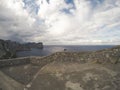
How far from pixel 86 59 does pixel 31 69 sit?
5137mm

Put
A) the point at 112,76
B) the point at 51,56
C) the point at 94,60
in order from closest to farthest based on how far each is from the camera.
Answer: the point at 112,76 < the point at 94,60 < the point at 51,56

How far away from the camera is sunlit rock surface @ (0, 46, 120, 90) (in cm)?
1032

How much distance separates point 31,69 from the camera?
13.9m

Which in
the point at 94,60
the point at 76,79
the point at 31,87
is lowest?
the point at 31,87

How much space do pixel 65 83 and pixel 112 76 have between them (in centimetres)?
331

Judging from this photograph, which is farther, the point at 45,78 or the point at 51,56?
the point at 51,56

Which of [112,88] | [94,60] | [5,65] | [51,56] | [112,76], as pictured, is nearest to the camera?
[112,88]

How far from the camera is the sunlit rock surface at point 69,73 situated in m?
10.3

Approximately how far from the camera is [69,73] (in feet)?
37.3

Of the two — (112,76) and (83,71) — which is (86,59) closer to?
(83,71)

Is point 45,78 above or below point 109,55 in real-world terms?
below

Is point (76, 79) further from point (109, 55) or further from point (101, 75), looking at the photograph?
point (109, 55)

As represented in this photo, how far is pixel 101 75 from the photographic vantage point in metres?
10.6

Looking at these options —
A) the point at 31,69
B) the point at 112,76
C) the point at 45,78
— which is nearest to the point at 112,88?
the point at 112,76
